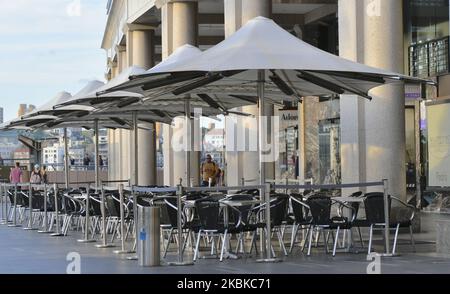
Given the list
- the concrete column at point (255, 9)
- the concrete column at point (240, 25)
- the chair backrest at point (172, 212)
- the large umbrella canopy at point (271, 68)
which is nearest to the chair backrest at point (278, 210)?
the chair backrest at point (172, 212)

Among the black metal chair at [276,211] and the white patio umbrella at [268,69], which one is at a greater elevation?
the white patio umbrella at [268,69]

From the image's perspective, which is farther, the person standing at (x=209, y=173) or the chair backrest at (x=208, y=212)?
the person standing at (x=209, y=173)

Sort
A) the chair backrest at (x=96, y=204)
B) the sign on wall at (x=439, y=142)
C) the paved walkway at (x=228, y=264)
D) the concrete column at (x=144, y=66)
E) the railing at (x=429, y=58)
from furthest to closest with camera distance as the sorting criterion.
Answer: the concrete column at (x=144, y=66) < the railing at (x=429, y=58) < the sign on wall at (x=439, y=142) < the chair backrest at (x=96, y=204) < the paved walkway at (x=228, y=264)

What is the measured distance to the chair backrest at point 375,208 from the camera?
1306 cm

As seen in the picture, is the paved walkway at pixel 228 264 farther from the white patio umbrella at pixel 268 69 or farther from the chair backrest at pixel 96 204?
the chair backrest at pixel 96 204

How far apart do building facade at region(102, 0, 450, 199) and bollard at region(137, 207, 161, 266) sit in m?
6.22

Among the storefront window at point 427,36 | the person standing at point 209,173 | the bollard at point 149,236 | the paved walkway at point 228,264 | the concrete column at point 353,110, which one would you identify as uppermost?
the storefront window at point 427,36

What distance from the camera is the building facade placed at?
55.3ft

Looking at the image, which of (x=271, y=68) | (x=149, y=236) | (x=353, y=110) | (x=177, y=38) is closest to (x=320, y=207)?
(x=271, y=68)

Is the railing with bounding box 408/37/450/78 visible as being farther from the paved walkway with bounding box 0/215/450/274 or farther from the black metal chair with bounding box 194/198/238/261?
the black metal chair with bounding box 194/198/238/261

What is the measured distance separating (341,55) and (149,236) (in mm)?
7445

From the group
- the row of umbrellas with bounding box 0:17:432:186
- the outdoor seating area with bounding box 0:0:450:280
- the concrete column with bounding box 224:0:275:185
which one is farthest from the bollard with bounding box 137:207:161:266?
the concrete column with bounding box 224:0:275:185

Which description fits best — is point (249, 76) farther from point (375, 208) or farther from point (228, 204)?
point (375, 208)
